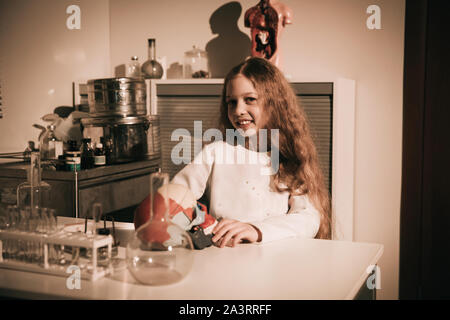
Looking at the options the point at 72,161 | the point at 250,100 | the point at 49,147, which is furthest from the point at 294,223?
the point at 49,147

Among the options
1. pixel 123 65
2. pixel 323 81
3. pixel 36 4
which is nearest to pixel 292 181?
pixel 323 81

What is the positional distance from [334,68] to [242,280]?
7.37 ft

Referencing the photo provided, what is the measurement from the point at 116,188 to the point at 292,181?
1255 millimetres

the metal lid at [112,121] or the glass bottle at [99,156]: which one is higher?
the metal lid at [112,121]

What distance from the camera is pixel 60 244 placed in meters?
1.10

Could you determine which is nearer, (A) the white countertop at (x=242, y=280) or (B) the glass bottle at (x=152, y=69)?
(A) the white countertop at (x=242, y=280)

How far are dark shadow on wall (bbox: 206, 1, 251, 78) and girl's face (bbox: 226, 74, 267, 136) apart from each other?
57.9 inches

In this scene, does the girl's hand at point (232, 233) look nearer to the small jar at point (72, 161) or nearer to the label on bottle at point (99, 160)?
the small jar at point (72, 161)

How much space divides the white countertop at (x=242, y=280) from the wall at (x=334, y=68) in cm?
162

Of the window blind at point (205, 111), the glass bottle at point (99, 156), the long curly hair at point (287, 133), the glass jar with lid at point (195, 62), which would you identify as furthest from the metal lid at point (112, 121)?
the long curly hair at point (287, 133)

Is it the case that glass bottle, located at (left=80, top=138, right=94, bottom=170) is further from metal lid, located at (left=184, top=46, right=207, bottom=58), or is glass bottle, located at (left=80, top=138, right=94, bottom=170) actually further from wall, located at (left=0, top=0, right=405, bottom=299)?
metal lid, located at (left=184, top=46, right=207, bottom=58)

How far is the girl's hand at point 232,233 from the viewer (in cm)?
130

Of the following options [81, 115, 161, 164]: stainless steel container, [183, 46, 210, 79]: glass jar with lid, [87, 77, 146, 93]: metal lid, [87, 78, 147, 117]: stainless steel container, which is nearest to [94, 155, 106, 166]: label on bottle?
[81, 115, 161, 164]: stainless steel container
